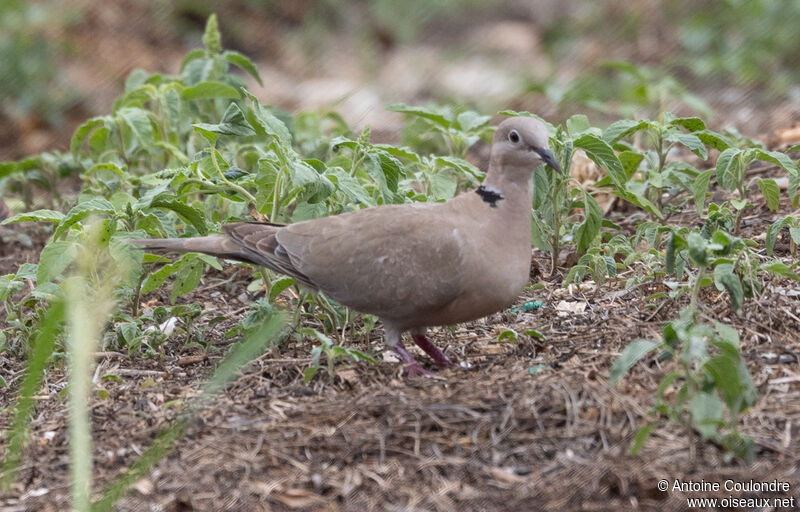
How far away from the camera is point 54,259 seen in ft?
12.7

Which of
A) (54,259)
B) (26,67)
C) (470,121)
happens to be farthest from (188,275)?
(26,67)

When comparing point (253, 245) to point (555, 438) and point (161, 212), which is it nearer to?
point (161, 212)

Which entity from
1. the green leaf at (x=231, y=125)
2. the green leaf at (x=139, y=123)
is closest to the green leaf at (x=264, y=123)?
the green leaf at (x=231, y=125)

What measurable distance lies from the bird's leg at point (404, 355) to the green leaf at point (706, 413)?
1.17 meters

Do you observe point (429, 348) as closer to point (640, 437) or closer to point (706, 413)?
point (640, 437)

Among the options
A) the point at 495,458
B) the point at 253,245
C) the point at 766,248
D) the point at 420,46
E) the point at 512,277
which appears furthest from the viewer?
the point at 420,46

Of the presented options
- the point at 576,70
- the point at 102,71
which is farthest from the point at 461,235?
the point at 102,71

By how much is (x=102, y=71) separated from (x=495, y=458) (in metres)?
7.22

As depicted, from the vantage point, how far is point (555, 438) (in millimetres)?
3152

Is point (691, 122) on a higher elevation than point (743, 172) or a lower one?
higher

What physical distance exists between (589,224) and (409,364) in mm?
1094

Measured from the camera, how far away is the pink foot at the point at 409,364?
376 centimetres

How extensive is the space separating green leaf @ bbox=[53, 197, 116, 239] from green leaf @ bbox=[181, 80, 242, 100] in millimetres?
1319

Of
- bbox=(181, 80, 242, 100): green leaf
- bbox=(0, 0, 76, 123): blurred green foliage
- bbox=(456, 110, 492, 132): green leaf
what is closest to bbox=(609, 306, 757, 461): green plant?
bbox=(456, 110, 492, 132): green leaf
